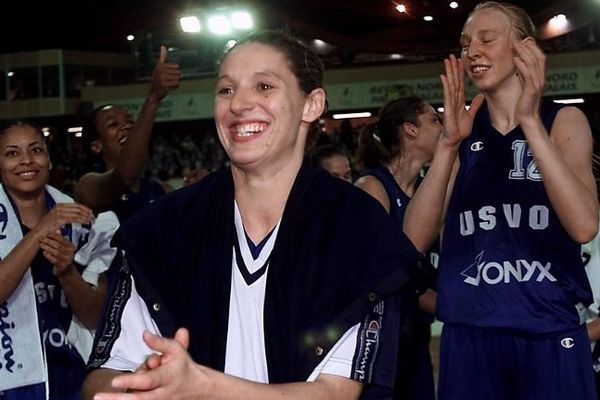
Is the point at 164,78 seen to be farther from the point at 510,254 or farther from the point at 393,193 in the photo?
the point at 510,254

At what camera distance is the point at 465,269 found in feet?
11.5

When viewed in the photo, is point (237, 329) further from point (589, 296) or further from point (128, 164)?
point (128, 164)

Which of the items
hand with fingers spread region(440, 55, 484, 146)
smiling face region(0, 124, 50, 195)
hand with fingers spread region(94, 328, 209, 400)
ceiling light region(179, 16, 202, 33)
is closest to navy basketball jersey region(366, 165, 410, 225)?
hand with fingers spread region(440, 55, 484, 146)

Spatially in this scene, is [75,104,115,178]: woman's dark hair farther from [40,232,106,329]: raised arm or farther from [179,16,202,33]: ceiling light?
[179,16,202,33]: ceiling light

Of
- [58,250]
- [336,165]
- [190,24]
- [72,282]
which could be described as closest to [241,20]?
[190,24]

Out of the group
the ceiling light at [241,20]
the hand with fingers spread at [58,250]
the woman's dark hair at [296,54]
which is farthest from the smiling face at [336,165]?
the ceiling light at [241,20]

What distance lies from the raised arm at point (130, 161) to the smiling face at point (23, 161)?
0.54m

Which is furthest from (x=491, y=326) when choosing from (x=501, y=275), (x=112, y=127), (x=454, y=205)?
(x=112, y=127)

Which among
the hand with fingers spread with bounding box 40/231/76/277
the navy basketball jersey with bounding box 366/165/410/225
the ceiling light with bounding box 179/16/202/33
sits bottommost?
the hand with fingers spread with bounding box 40/231/76/277

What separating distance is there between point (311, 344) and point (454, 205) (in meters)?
1.46

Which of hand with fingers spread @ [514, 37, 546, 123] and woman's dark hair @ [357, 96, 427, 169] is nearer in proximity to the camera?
hand with fingers spread @ [514, 37, 546, 123]

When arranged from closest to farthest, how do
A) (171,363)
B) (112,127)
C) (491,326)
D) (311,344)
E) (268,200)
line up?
(171,363) → (311,344) → (268,200) → (491,326) → (112,127)

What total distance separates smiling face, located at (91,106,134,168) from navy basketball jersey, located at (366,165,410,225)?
1.38m

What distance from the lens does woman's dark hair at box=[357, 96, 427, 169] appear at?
499 cm
